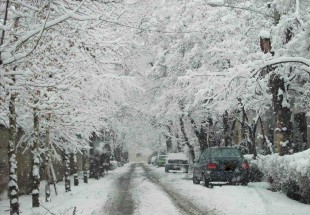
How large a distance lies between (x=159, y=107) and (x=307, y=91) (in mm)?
17240

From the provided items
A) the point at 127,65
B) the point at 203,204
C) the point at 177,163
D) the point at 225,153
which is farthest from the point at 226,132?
the point at 203,204

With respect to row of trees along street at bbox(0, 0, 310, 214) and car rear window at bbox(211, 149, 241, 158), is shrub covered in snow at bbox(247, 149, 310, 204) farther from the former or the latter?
car rear window at bbox(211, 149, 241, 158)

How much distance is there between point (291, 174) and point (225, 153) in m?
6.39

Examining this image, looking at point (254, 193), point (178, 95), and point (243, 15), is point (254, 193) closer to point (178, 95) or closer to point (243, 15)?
point (243, 15)

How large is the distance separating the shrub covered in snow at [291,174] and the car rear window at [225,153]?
7.63ft

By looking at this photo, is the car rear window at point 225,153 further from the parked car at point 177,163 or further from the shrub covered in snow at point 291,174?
the parked car at point 177,163

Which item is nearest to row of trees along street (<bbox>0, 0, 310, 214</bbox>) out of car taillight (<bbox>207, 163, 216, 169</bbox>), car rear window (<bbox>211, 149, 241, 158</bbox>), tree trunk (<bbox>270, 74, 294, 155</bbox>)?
tree trunk (<bbox>270, 74, 294, 155</bbox>)

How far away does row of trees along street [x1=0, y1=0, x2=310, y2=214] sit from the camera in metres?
6.51

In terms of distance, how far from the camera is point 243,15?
2002cm

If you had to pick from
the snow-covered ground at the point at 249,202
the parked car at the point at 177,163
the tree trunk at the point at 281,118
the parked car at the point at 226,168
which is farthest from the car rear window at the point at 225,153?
the parked car at the point at 177,163

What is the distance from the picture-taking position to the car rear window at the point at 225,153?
1847cm

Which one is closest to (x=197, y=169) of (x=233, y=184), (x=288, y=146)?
(x=233, y=184)

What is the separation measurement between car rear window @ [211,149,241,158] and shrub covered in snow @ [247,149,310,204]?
233 centimetres

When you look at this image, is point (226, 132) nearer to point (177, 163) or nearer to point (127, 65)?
point (177, 163)
